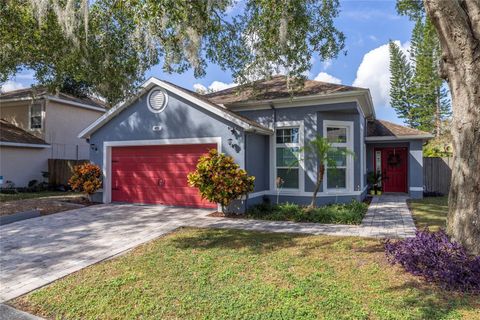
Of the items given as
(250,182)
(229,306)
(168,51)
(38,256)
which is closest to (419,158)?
(250,182)

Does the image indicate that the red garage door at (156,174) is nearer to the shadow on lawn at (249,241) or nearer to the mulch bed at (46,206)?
the mulch bed at (46,206)

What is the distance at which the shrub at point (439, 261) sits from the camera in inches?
160

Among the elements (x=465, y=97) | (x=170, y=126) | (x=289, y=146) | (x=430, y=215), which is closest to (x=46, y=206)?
(x=170, y=126)

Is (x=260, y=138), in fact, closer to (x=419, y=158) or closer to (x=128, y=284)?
(x=128, y=284)

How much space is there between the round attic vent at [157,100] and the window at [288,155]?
163 inches

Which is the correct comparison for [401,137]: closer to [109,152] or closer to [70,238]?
[109,152]

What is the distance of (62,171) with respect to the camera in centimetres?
1728

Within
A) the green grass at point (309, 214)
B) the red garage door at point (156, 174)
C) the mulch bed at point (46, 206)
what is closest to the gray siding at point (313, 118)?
the green grass at point (309, 214)

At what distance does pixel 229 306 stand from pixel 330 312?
46.0 inches

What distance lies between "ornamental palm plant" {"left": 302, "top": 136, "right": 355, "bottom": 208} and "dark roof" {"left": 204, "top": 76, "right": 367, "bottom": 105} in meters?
1.71

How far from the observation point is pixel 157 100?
10.8 metres

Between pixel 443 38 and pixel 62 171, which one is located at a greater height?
pixel 443 38

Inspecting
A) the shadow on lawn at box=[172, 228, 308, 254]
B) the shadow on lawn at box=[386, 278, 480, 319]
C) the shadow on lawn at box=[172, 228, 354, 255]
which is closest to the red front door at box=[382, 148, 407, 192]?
the shadow on lawn at box=[172, 228, 354, 255]

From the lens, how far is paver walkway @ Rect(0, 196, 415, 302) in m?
4.92
